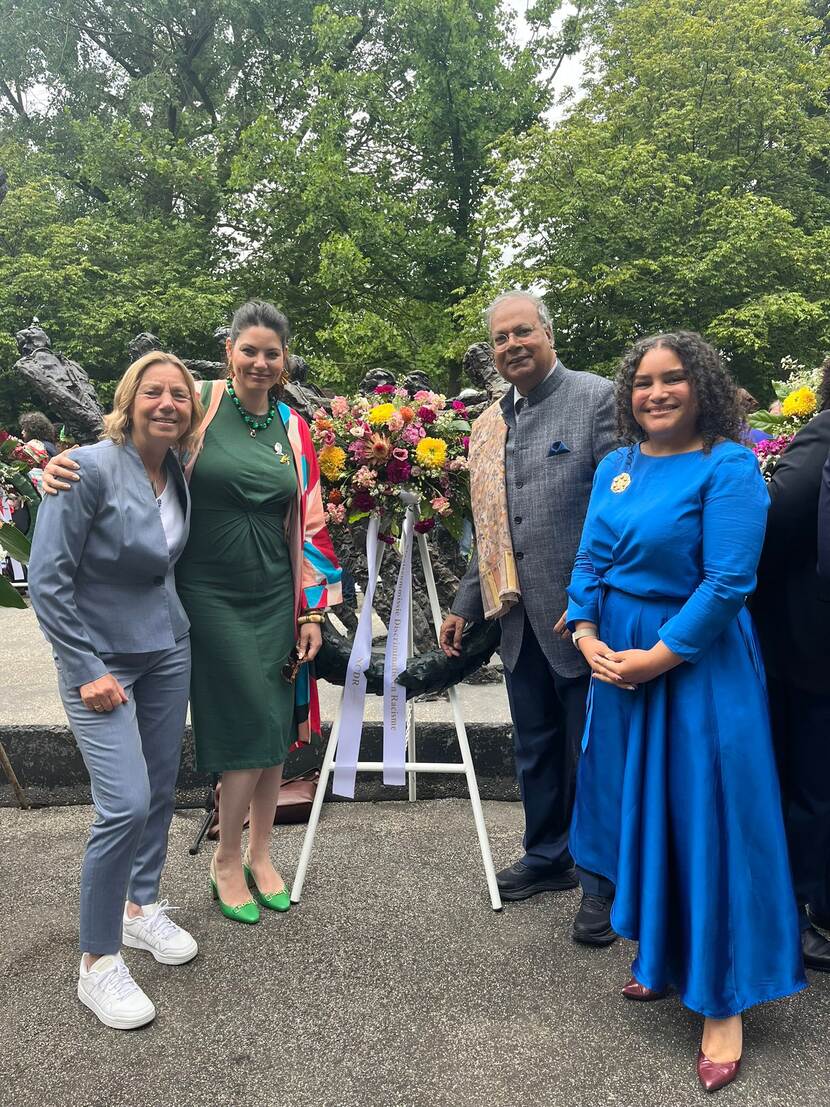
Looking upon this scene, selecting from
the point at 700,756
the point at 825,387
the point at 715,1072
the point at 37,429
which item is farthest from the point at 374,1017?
the point at 37,429

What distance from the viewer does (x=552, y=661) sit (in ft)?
9.12

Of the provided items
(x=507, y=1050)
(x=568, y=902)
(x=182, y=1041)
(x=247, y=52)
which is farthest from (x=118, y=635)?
(x=247, y=52)

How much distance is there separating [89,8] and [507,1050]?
2360cm

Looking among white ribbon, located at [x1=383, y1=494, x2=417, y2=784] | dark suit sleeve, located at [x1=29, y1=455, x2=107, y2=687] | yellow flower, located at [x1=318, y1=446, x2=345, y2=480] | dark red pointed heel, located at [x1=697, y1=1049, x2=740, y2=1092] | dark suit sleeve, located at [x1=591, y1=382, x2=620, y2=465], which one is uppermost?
dark suit sleeve, located at [x1=591, y1=382, x2=620, y2=465]

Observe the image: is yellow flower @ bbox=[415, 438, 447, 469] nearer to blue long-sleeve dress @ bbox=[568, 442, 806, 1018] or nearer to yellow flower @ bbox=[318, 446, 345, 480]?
yellow flower @ bbox=[318, 446, 345, 480]

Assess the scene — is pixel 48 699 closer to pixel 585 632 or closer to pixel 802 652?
pixel 585 632

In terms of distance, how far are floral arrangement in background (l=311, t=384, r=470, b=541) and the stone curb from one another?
53.2 inches

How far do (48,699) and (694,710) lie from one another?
4.15 meters

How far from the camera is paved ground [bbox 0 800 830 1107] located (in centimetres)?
205

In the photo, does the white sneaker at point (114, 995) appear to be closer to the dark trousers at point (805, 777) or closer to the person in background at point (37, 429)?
the dark trousers at point (805, 777)

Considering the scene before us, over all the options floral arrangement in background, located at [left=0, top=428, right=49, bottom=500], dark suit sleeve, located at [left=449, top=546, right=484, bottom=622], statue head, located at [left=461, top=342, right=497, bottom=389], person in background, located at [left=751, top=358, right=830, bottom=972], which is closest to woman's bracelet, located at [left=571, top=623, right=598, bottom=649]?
person in background, located at [left=751, top=358, right=830, bottom=972]

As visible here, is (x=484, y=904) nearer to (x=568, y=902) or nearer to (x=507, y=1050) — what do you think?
(x=568, y=902)

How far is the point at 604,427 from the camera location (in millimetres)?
2730

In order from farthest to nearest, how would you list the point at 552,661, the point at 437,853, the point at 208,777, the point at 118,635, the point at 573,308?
1. the point at 573,308
2. the point at 208,777
3. the point at 437,853
4. the point at 552,661
5. the point at 118,635
